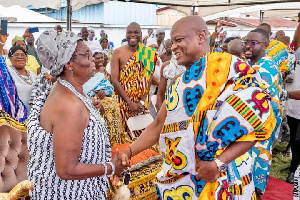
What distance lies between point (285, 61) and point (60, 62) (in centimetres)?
321

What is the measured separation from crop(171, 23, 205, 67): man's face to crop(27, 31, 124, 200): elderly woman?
0.52m

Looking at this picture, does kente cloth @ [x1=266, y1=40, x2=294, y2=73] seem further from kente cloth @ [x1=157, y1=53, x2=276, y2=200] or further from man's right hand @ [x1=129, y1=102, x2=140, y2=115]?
kente cloth @ [x1=157, y1=53, x2=276, y2=200]

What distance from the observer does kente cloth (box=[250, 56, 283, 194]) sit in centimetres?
327

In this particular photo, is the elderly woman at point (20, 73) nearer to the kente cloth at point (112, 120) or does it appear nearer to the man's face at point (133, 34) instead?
the kente cloth at point (112, 120)

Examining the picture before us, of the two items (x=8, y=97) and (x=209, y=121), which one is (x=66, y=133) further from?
(x=8, y=97)

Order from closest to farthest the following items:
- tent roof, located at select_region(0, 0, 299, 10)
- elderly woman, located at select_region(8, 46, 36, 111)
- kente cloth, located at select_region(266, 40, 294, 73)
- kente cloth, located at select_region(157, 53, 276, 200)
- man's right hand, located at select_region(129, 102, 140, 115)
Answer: kente cloth, located at select_region(157, 53, 276, 200), kente cloth, located at select_region(266, 40, 294, 73), elderly woman, located at select_region(8, 46, 36, 111), man's right hand, located at select_region(129, 102, 140, 115), tent roof, located at select_region(0, 0, 299, 10)

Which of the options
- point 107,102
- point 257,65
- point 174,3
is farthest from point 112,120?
point 174,3

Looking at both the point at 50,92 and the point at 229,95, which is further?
the point at 50,92

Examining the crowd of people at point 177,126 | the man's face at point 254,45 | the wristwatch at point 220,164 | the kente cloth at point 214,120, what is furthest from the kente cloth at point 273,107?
the wristwatch at point 220,164

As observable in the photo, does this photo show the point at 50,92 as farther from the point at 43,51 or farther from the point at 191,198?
the point at 191,198

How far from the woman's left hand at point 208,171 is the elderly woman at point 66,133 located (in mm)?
510

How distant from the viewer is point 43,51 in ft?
6.51

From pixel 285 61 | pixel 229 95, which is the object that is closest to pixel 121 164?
pixel 229 95

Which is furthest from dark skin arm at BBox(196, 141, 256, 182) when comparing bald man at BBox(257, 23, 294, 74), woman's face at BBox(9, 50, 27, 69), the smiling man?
woman's face at BBox(9, 50, 27, 69)
